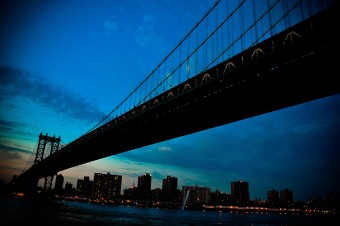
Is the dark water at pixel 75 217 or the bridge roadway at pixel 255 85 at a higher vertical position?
the bridge roadway at pixel 255 85

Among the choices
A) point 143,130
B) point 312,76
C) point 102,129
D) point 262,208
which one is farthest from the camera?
point 262,208

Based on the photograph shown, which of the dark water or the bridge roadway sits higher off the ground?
the bridge roadway

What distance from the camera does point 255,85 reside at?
61.1 ft

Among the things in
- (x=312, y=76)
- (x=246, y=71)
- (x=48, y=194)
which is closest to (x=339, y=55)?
(x=312, y=76)

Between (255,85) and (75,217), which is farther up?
(255,85)

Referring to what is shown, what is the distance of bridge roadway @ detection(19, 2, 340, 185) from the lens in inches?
603

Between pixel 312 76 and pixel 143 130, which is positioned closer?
pixel 312 76

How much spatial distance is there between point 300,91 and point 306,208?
174340 mm

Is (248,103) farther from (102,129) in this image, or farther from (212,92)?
(102,129)

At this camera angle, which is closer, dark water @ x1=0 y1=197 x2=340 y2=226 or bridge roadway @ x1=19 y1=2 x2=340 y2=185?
bridge roadway @ x1=19 y1=2 x2=340 y2=185

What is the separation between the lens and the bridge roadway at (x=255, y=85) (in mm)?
15320

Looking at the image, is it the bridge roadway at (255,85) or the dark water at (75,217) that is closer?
the bridge roadway at (255,85)

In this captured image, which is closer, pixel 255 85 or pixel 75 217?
pixel 255 85

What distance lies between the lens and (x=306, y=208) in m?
167
